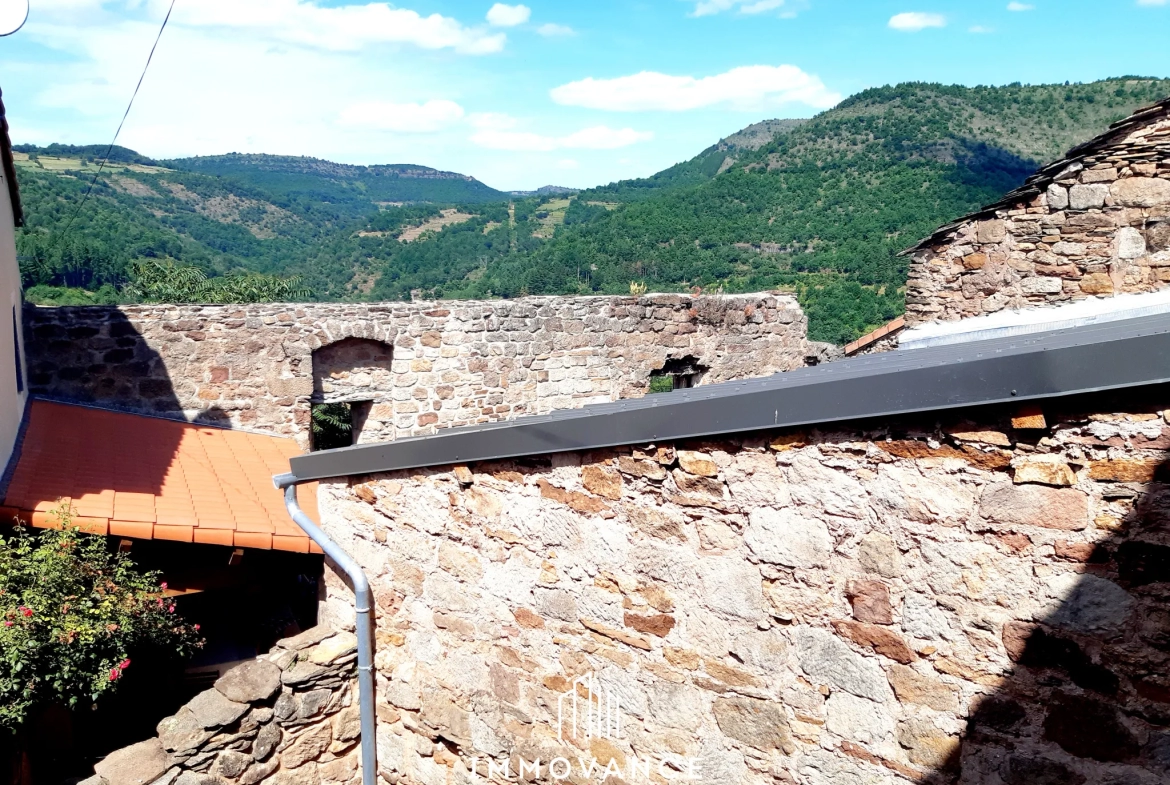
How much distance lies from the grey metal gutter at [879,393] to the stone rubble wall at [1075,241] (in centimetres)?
450

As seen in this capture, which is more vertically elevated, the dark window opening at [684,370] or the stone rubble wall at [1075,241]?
the stone rubble wall at [1075,241]

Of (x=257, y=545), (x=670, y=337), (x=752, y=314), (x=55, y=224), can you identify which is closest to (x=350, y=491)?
(x=257, y=545)

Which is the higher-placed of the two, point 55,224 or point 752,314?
point 55,224

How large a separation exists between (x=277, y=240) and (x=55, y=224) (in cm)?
1604

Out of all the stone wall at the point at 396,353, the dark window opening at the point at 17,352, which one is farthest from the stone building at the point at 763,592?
the stone wall at the point at 396,353

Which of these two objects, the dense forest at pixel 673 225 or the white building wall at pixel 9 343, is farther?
the dense forest at pixel 673 225

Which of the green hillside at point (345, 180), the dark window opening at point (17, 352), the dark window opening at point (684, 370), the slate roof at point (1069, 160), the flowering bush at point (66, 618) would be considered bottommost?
the flowering bush at point (66, 618)

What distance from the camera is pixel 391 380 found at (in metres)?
7.98

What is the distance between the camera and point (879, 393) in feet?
7.20

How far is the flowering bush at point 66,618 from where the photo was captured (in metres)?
3.76

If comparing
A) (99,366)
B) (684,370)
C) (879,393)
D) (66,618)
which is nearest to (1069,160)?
(684,370)

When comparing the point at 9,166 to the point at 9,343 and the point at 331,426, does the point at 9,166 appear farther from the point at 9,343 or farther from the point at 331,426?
the point at 331,426

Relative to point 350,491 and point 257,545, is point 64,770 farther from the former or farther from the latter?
point 350,491

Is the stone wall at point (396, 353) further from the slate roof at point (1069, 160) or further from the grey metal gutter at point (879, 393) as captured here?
the grey metal gutter at point (879, 393)
